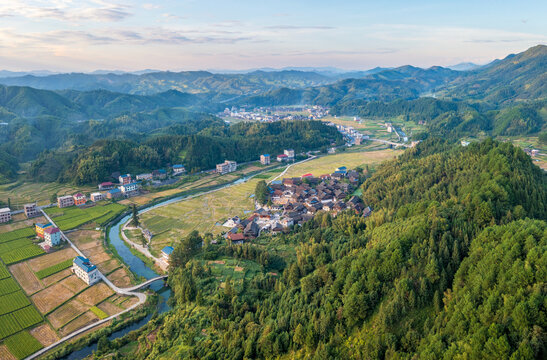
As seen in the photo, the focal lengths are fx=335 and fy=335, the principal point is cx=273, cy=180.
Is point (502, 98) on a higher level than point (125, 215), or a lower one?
higher

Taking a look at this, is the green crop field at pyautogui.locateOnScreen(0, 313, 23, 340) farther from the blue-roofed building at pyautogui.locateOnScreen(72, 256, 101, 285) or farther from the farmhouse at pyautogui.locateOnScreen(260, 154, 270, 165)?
the farmhouse at pyautogui.locateOnScreen(260, 154, 270, 165)

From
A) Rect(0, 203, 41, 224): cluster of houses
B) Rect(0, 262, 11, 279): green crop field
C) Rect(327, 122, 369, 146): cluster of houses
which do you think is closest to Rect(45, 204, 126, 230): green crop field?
Rect(0, 203, 41, 224): cluster of houses

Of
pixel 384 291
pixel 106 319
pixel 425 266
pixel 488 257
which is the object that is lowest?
pixel 106 319

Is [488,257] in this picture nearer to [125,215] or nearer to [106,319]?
[106,319]

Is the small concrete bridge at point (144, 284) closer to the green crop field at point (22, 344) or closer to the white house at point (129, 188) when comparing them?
the green crop field at point (22, 344)

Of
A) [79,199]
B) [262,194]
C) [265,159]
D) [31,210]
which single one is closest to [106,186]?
[79,199]

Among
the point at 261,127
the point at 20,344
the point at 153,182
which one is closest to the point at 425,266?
the point at 20,344
